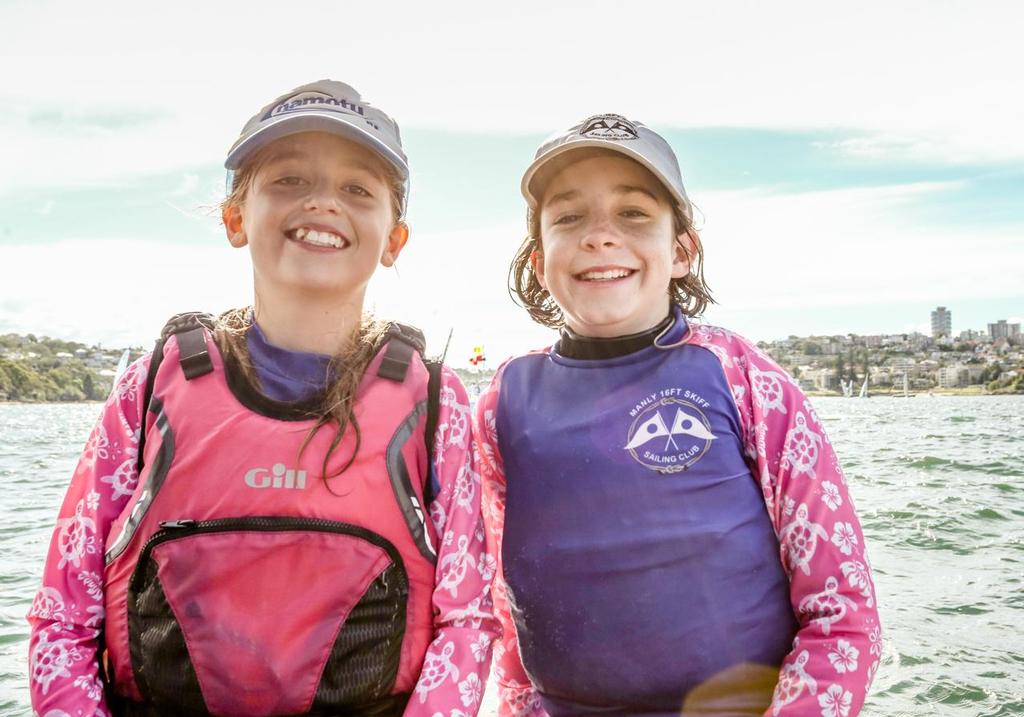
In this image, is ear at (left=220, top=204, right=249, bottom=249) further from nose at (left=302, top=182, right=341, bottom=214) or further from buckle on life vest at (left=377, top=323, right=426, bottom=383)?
buckle on life vest at (left=377, top=323, right=426, bottom=383)

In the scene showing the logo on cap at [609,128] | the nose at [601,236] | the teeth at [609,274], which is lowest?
the teeth at [609,274]

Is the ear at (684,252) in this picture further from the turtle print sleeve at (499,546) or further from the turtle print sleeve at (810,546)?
the turtle print sleeve at (499,546)

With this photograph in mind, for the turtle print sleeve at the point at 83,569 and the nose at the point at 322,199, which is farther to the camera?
the nose at the point at 322,199

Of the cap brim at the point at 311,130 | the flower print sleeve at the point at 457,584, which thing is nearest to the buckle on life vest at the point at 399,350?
the flower print sleeve at the point at 457,584

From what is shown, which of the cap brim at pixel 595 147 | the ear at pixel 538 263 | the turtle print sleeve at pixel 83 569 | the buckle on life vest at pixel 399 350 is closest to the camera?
the turtle print sleeve at pixel 83 569

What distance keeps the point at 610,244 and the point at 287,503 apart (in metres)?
1.32

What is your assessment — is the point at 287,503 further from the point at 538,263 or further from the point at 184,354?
the point at 538,263

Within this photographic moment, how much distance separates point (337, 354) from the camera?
93.6 inches

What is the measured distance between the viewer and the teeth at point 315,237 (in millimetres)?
2291

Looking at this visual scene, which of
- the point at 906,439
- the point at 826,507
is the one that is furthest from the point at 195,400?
the point at 906,439

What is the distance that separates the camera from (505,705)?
2863mm

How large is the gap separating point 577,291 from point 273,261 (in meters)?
1.00

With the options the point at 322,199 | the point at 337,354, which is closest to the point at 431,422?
the point at 337,354

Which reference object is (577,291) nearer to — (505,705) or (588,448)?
(588,448)
